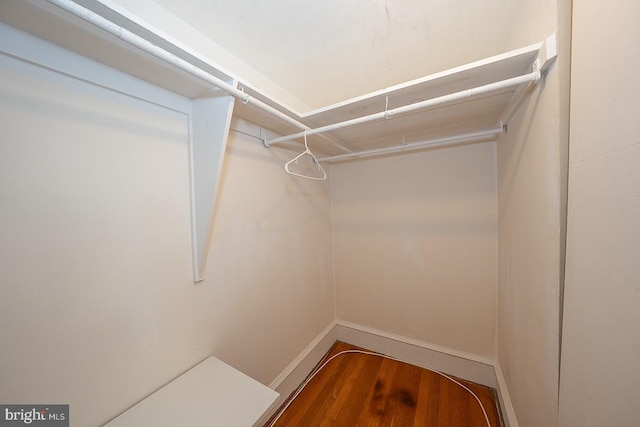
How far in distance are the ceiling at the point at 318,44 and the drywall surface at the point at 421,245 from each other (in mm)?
579

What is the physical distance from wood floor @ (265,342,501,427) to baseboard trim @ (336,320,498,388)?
0.08 metres

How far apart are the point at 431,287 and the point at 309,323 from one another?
125cm

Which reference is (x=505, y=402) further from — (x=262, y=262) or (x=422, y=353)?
(x=262, y=262)

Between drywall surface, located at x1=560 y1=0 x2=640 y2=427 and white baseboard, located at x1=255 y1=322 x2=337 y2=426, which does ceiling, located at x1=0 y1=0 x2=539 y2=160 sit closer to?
drywall surface, located at x1=560 y1=0 x2=640 y2=427

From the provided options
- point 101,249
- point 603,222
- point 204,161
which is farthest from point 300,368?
point 603,222

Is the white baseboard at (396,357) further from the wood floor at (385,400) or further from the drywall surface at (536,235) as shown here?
the drywall surface at (536,235)

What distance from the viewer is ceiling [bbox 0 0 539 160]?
2.36 feet

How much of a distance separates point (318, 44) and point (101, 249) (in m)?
1.40

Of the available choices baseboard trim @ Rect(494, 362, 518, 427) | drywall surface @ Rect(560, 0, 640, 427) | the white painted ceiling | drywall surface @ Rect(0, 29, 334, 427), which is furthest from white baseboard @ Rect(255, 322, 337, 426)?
the white painted ceiling

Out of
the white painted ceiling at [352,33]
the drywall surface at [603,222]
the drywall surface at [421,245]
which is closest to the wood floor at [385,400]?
the drywall surface at [421,245]

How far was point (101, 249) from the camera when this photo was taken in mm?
831

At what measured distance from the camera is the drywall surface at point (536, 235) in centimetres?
74

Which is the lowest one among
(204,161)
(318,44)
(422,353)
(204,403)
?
(422,353)

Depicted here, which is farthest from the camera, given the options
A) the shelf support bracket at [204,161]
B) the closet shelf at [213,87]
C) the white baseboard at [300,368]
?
the white baseboard at [300,368]
